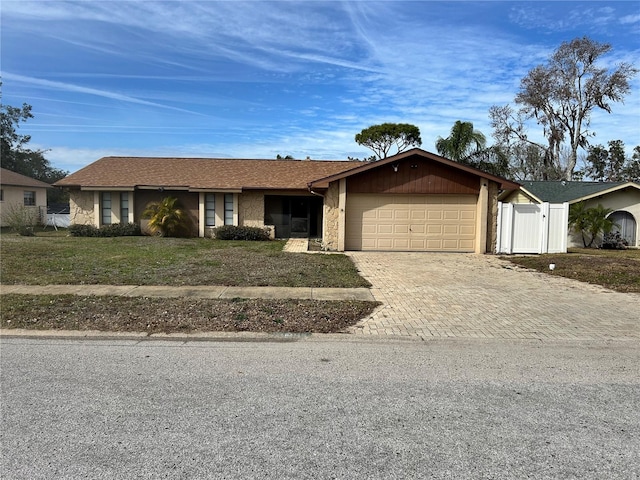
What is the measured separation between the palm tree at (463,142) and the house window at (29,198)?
90.9 feet

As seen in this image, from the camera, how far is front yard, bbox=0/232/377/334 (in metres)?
7.32

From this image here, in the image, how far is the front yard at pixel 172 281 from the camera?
7324 millimetres

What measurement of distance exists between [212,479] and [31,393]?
2.49 meters

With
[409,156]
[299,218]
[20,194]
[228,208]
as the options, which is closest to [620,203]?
[409,156]

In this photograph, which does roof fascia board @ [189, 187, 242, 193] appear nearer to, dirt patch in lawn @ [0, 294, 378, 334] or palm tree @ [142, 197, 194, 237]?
palm tree @ [142, 197, 194, 237]

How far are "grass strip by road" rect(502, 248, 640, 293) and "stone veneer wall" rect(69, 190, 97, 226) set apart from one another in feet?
66.5

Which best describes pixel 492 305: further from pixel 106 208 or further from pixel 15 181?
pixel 15 181

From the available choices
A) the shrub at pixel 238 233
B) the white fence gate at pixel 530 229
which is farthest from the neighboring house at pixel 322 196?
the shrub at pixel 238 233

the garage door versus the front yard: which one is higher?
the garage door

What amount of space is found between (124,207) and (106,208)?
3.07 ft

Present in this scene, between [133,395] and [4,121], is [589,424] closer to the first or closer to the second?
[133,395]

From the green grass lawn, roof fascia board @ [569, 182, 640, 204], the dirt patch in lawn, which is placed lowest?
the dirt patch in lawn

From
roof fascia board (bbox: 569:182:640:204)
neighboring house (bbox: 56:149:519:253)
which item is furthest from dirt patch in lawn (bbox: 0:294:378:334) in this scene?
roof fascia board (bbox: 569:182:640:204)

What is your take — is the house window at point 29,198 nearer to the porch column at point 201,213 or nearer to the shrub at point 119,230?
the shrub at point 119,230
